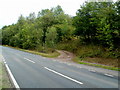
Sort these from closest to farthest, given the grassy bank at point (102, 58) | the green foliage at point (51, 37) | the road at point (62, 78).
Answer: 1. the road at point (62, 78)
2. the grassy bank at point (102, 58)
3. the green foliage at point (51, 37)

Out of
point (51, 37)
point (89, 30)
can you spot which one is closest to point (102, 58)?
point (89, 30)

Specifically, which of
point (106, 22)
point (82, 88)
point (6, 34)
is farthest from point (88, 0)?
point (6, 34)

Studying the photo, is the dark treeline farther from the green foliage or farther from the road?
the road

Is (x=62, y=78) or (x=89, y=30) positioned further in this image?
(x=89, y=30)

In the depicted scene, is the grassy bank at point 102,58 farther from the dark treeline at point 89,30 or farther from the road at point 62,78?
the road at point 62,78

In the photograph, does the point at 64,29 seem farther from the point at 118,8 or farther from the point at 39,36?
the point at 118,8

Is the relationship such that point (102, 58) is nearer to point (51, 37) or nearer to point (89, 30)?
point (89, 30)

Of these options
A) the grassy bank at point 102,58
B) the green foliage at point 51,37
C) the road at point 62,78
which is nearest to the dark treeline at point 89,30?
the green foliage at point 51,37

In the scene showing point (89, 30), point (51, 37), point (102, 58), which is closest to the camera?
point (102, 58)

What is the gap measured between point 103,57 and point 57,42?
22749 mm

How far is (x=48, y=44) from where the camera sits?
3681 centimetres

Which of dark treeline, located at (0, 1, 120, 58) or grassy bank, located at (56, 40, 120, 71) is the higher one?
dark treeline, located at (0, 1, 120, 58)

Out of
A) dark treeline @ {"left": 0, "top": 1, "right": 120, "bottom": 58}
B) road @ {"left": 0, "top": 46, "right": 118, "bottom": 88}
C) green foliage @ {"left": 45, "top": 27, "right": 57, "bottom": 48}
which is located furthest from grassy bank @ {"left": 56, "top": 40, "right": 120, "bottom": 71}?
green foliage @ {"left": 45, "top": 27, "right": 57, "bottom": 48}

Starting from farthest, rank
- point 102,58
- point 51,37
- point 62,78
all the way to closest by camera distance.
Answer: point 51,37 < point 102,58 < point 62,78
